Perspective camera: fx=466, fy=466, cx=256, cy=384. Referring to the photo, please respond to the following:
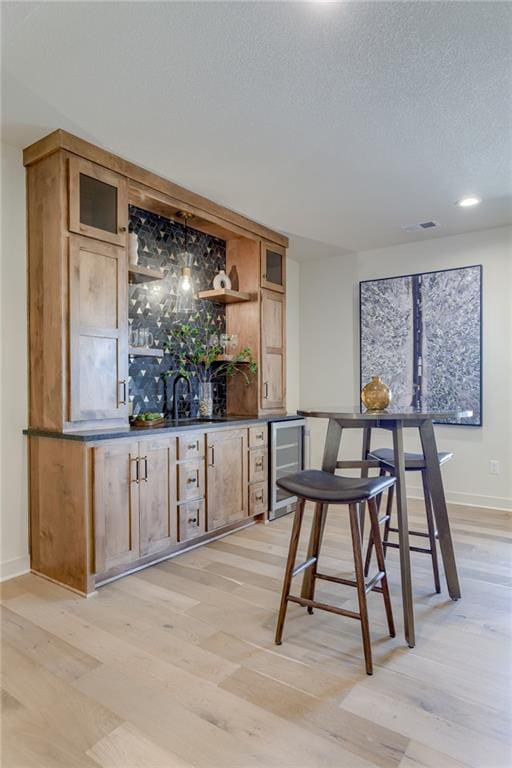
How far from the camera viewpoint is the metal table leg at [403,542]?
2039mm

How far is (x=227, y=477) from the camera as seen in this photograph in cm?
352

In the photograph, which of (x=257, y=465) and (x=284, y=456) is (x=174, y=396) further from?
(x=284, y=456)

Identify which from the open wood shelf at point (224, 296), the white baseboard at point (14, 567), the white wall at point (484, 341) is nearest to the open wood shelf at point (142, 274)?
the open wood shelf at point (224, 296)

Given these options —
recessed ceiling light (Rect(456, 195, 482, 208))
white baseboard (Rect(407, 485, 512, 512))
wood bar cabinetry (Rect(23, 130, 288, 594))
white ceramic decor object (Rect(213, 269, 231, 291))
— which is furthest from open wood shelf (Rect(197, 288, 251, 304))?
white baseboard (Rect(407, 485, 512, 512))

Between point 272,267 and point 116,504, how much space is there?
8.67ft

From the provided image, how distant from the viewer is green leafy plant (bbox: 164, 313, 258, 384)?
12.7 feet

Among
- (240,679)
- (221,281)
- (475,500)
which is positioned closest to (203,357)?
(221,281)

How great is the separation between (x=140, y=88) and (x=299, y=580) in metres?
2.73

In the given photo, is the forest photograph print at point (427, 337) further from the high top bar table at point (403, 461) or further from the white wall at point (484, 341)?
the high top bar table at point (403, 461)

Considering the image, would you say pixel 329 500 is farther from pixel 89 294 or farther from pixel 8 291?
pixel 8 291

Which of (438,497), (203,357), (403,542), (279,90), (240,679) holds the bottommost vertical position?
(240,679)

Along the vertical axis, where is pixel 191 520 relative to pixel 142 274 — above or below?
below

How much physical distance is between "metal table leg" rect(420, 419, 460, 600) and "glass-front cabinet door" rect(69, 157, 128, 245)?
214cm

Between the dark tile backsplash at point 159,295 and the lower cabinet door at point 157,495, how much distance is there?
631 millimetres
